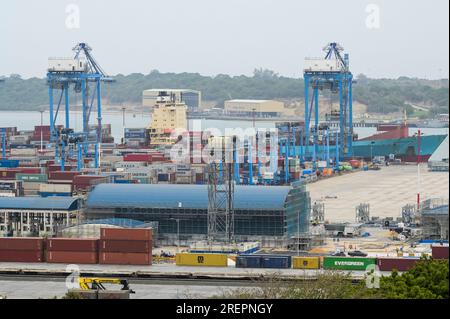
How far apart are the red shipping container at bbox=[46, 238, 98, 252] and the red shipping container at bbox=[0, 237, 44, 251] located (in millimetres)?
152

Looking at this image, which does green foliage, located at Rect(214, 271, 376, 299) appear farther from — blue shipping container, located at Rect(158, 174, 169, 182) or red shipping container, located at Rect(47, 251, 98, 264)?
blue shipping container, located at Rect(158, 174, 169, 182)

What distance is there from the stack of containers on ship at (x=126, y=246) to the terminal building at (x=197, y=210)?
293 centimetres

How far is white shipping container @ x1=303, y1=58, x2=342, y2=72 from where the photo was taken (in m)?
43.0

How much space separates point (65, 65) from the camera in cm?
4378

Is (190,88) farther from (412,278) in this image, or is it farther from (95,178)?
(412,278)

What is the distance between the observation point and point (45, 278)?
16719 mm

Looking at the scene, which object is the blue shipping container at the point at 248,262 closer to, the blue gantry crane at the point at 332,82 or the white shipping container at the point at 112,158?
the white shipping container at the point at 112,158

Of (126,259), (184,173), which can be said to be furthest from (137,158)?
(126,259)

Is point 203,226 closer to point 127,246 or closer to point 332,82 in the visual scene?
point 127,246

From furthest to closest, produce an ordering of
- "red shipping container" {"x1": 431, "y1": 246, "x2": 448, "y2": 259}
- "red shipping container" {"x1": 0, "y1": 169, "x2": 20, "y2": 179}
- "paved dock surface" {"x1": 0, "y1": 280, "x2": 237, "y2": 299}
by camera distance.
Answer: "red shipping container" {"x1": 0, "y1": 169, "x2": 20, "y2": 179} < "red shipping container" {"x1": 431, "y1": 246, "x2": 448, "y2": 259} < "paved dock surface" {"x1": 0, "y1": 280, "x2": 237, "y2": 299}

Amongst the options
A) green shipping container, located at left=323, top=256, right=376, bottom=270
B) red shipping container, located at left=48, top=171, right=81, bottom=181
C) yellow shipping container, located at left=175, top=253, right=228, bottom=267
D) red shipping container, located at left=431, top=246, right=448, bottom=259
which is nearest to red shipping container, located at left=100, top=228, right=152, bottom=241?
yellow shipping container, located at left=175, top=253, right=228, bottom=267

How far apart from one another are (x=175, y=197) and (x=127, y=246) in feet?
11.3
